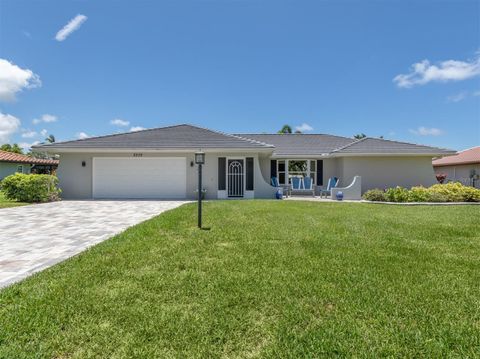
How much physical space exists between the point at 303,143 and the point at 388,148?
650cm

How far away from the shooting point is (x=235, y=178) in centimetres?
1720

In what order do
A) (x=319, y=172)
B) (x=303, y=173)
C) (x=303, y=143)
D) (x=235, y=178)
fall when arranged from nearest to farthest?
(x=235, y=178)
(x=319, y=172)
(x=303, y=173)
(x=303, y=143)

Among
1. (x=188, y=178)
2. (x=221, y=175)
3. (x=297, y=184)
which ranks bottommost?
(x=297, y=184)

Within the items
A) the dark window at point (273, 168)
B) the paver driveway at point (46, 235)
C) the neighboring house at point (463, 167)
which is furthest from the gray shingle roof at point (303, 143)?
the paver driveway at point (46, 235)

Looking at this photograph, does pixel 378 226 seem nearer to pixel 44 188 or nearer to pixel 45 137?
pixel 44 188

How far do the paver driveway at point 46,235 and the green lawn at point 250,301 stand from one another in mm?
581

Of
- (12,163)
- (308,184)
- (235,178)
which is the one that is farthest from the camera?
(12,163)

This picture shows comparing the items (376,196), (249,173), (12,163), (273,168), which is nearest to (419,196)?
(376,196)

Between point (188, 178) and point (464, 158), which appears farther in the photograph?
point (464, 158)

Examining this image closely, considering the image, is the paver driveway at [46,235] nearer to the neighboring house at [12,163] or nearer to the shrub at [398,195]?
the shrub at [398,195]

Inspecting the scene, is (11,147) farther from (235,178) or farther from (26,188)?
(235,178)

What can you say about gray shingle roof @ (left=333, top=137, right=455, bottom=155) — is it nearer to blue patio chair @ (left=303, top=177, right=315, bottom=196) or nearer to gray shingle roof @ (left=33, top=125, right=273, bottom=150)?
blue patio chair @ (left=303, top=177, right=315, bottom=196)

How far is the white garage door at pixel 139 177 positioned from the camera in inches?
677

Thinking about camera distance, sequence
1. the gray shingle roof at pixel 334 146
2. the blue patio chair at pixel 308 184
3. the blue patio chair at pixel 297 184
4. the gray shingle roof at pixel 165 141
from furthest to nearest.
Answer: the blue patio chair at pixel 297 184, the blue patio chair at pixel 308 184, the gray shingle roof at pixel 334 146, the gray shingle roof at pixel 165 141
